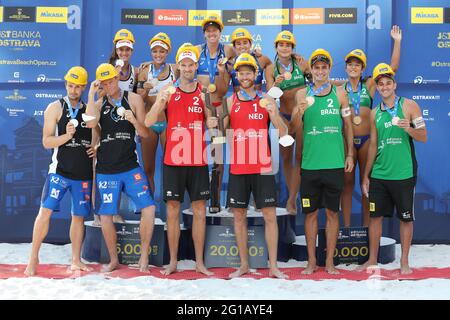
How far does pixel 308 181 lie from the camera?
4246 millimetres

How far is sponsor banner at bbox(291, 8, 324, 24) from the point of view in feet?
19.9

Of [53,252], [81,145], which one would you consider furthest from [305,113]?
[53,252]

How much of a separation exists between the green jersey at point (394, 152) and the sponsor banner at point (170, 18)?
9.71ft

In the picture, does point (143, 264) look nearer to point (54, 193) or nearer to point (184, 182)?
point (184, 182)

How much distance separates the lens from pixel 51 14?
20.0 ft

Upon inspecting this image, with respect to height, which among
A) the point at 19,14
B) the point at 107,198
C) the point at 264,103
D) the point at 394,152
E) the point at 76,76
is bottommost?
the point at 107,198

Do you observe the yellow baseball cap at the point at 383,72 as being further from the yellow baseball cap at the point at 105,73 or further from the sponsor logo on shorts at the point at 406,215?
the yellow baseball cap at the point at 105,73

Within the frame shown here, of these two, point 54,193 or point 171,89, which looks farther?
point 54,193

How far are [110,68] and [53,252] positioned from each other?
2.31m

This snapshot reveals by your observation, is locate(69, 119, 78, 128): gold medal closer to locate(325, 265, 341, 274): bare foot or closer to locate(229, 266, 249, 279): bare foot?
locate(229, 266, 249, 279): bare foot

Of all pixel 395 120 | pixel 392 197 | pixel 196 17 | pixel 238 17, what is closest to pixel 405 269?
pixel 392 197

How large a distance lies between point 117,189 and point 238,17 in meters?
2.96

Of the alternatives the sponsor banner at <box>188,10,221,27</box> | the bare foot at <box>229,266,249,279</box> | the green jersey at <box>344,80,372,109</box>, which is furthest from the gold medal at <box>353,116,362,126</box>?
the sponsor banner at <box>188,10,221,27</box>
